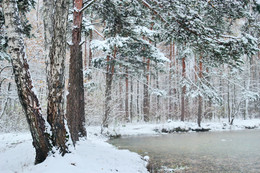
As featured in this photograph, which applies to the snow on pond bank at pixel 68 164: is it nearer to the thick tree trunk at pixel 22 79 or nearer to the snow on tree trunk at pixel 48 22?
the thick tree trunk at pixel 22 79

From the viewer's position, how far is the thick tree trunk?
11.9ft

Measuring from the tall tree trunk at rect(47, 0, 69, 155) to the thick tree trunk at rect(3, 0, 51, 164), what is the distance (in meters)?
0.20

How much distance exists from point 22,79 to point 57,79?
1.91 feet

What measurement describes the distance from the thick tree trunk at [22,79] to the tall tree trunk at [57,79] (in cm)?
20

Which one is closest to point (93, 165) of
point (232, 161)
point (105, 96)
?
point (232, 161)

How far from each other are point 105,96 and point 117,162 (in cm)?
781

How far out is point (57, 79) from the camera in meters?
3.92

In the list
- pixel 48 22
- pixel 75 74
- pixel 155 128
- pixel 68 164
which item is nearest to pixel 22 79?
pixel 48 22

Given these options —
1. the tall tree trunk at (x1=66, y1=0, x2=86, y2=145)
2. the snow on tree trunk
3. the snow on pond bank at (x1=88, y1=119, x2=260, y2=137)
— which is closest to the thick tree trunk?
the snow on tree trunk

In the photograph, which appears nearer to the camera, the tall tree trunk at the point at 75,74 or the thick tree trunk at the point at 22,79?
the thick tree trunk at the point at 22,79

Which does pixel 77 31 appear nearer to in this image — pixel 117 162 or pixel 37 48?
pixel 117 162

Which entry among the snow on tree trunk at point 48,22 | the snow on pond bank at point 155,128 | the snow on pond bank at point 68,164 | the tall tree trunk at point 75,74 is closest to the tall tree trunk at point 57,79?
the snow on tree trunk at point 48,22

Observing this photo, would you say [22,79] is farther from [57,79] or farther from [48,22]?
[48,22]

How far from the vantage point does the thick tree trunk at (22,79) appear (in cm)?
362
